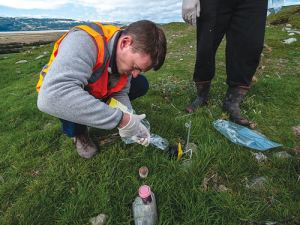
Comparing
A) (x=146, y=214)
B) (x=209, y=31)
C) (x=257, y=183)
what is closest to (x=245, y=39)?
(x=209, y=31)

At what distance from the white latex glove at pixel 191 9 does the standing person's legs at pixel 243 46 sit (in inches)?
22.4

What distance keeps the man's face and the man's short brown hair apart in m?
0.04

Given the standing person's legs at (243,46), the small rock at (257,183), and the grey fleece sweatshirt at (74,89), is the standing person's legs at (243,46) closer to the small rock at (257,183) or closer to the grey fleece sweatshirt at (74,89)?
the small rock at (257,183)

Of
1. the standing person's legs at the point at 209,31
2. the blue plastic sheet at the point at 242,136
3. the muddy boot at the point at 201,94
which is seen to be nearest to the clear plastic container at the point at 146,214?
the blue plastic sheet at the point at 242,136

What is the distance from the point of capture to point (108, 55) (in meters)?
1.61

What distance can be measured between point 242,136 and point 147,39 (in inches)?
69.3

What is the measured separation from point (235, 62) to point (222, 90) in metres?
1.10

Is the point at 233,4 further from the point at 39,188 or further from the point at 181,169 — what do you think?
the point at 39,188

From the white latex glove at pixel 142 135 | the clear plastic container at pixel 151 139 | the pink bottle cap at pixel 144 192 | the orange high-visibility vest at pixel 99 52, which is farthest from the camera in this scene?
the clear plastic container at pixel 151 139

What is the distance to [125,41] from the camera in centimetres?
158

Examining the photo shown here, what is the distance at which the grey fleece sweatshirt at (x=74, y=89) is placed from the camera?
3.98ft

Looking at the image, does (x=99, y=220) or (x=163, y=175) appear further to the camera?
(x=163, y=175)

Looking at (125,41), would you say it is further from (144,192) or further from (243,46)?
(243,46)

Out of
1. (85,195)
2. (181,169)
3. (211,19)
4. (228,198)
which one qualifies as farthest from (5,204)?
(211,19)
